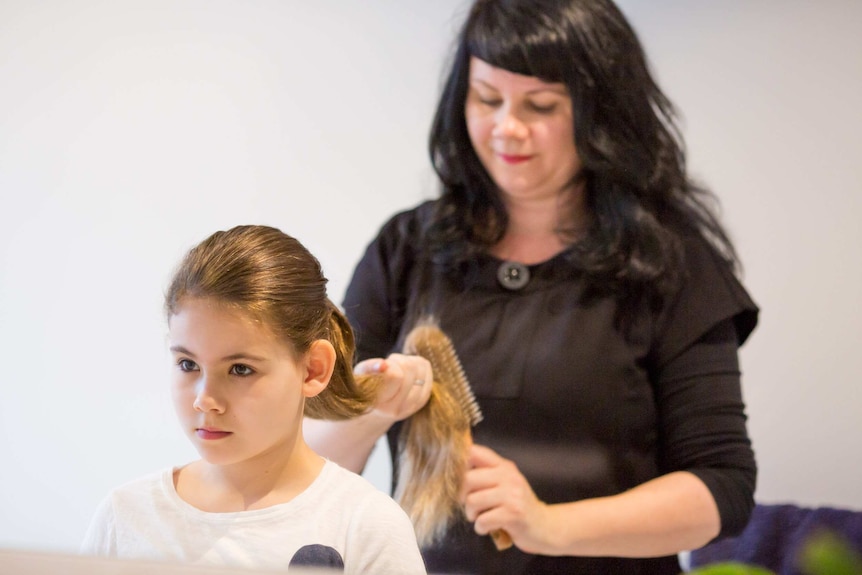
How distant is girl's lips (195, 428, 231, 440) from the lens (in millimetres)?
890

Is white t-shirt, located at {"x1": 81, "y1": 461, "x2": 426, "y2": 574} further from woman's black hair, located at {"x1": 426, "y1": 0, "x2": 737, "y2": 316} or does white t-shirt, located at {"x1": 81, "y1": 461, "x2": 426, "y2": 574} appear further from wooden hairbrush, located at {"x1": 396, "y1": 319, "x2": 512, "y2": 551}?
woman's black hair, located at {"x1": 426, "y1": 0, "x2": 737, "y2": 316}

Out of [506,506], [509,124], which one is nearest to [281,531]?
[506,506]

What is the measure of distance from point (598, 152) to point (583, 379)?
286 mm

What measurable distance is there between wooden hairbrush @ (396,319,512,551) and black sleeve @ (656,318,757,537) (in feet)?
0.81

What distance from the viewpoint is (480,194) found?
1.38 meters

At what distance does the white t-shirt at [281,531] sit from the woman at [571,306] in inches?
10.6

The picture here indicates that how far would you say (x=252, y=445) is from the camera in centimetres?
90

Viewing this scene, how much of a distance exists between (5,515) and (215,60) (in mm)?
689

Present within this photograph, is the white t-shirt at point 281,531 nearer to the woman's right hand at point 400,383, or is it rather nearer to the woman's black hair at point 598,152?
the woman's right hand at point 400,383

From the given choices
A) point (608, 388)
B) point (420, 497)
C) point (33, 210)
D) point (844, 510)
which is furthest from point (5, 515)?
point (844, 510)

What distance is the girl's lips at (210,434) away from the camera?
890mm

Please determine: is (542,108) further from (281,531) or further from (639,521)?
(281,531)

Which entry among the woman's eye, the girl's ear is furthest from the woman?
the girl's ear

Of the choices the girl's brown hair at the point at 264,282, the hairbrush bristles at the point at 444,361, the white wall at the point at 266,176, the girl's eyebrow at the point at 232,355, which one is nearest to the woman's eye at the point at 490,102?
the white wall at the point at 266,176
